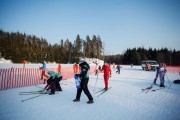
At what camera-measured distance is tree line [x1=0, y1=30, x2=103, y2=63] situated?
6545 cm

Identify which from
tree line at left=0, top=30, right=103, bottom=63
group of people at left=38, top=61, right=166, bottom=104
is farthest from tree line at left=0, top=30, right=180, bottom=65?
group of people at left=38, top=61, right=166, bottom=104

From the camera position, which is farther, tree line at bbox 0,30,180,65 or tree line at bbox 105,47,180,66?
tree line at bbox 105,47,180,66

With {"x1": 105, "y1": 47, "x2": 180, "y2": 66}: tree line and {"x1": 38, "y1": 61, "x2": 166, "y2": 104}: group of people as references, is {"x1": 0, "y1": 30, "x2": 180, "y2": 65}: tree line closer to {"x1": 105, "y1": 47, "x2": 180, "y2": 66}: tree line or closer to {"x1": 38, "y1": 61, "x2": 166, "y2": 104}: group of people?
{"x1": 105, "y1": 47, "x2": 180, "y2": 66}: tree line

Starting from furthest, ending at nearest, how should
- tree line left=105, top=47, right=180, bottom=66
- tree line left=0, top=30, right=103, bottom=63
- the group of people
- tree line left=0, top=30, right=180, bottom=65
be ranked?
tree line left=105, top=47, right=180, bottom=66, tree line left=0, top=30, right=180, bottom=65, tree line left=0, top=30, right=103, bottom=63, the group of people

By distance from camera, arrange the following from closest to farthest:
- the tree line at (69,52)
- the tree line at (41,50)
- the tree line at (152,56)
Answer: the tree line at (41,50)
the tree line at (69,52)
the tree line at (152,56)

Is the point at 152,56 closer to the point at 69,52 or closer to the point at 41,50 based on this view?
the point at 69,52

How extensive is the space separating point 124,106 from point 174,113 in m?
1.85

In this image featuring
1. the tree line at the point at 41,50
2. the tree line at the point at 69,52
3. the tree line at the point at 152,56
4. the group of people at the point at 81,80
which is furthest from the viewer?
the tree line at the point at 152,56

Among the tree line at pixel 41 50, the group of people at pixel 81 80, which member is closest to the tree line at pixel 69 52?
the tree line at pixel 41 50

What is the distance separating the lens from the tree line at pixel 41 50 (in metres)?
65.4

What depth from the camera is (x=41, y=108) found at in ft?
19.8

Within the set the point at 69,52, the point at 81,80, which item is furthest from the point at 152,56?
the point at 81,80

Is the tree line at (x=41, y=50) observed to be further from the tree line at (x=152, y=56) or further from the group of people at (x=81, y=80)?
the group of people at (x=81, y=80)

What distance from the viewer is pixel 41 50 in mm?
92062
